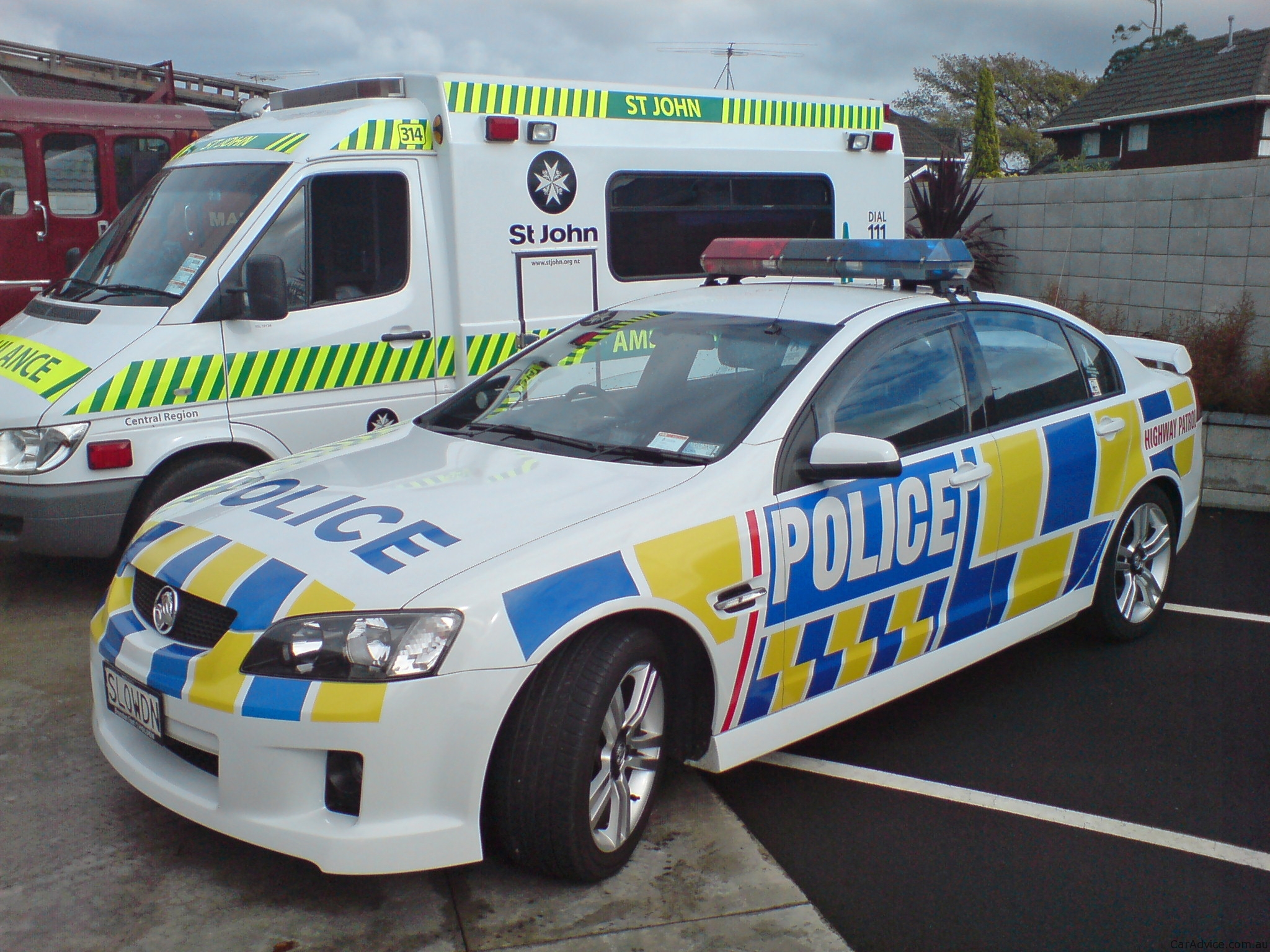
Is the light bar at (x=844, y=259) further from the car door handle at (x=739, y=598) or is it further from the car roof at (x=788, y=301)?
the car door handle at (x=739, y=598)

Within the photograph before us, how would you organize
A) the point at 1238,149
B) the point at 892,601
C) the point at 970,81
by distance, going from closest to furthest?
the point at 892,601
the point at 1238,149
the point at 970,81

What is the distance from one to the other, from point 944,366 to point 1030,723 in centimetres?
136

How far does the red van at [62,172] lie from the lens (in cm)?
927

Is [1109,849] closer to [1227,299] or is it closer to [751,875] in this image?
[751,875]

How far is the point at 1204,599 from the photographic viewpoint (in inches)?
226

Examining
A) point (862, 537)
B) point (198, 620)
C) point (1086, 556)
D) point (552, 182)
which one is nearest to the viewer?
point (198, 620)

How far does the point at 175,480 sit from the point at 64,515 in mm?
485

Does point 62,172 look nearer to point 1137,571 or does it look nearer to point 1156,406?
point 1156,406

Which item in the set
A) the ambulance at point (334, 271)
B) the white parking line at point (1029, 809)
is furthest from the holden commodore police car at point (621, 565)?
the ambulance at point (334, 271)

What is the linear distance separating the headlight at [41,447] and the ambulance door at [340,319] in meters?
0.71

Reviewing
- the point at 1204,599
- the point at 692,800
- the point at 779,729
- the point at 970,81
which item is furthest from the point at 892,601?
the point at 970,81

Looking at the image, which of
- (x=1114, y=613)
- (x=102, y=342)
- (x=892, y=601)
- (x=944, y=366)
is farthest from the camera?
(x=102, y=342)

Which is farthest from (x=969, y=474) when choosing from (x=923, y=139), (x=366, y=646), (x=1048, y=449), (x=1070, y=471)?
(x=923, y=139)

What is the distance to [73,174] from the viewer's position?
31.6ft
